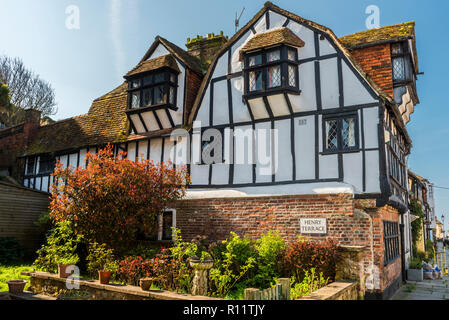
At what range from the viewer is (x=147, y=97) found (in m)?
13.1

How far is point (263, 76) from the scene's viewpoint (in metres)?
10.6

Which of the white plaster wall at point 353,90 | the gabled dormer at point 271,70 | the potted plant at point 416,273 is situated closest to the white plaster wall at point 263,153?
the gabled dormer at point 271,70

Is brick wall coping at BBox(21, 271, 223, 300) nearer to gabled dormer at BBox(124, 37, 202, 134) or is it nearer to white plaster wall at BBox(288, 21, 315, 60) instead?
gabled dormer at BBox(124, 37, 202, 134)

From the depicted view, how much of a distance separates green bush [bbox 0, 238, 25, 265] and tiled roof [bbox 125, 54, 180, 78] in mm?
7632

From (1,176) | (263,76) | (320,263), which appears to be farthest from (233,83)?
(1,176)

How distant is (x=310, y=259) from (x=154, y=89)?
26.3ft

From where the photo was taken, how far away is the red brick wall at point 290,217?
8.86m

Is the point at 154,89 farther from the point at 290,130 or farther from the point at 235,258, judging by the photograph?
the point at 235,258

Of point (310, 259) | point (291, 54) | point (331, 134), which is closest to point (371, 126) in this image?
point (331, 134)

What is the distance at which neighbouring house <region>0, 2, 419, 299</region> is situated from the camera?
931 centimetres

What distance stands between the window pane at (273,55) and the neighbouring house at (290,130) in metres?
0.03

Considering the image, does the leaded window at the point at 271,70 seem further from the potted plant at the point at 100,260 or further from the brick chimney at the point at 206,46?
the potted plant at the point at 100,260

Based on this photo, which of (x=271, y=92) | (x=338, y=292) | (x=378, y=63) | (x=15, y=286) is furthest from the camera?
(x=378, y=63)

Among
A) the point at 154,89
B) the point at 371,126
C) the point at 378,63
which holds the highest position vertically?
the point at 378,63
